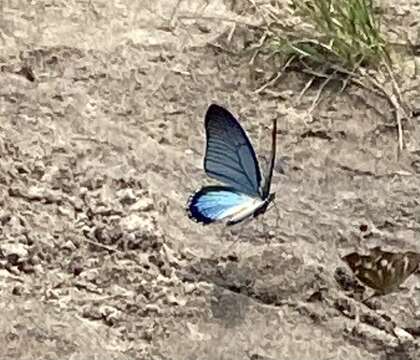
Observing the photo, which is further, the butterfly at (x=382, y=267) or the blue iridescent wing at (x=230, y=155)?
the butterfly at (x=382, y=267)

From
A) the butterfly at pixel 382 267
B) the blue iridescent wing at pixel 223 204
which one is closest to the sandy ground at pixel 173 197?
the butterfly at pixel 382 267

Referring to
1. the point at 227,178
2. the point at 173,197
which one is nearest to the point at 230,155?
the point at 227,178

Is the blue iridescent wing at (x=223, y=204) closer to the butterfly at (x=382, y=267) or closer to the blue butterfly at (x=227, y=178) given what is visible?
the blue butterfly at (x=227, y=178)

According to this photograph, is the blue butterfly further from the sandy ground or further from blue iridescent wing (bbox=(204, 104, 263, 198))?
the sandy ground

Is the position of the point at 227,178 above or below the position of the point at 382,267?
above

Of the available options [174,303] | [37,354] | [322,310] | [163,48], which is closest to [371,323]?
[322,310]

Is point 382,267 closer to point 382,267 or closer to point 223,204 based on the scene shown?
point 382,267
